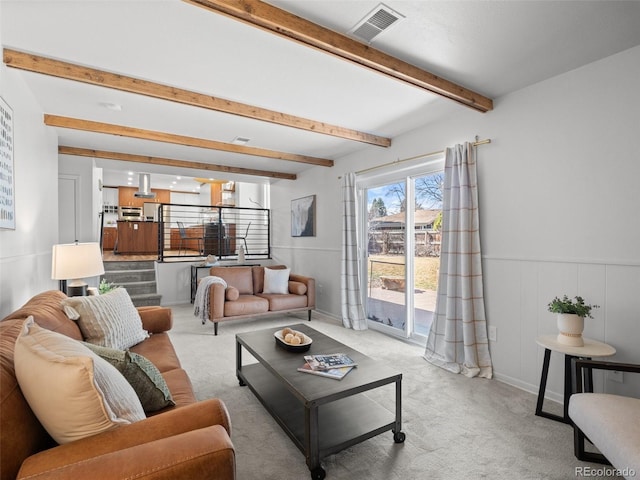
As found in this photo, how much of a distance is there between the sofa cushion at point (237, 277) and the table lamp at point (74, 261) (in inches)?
81.1

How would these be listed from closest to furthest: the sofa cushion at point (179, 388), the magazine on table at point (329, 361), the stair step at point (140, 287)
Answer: the sofa cushion at point (179, 388), the magazine on table at point (329, 361), the stair step at point (140, 287)

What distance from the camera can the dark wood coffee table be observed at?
1.74 m

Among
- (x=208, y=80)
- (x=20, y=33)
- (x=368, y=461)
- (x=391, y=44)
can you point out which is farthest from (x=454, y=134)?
(x=20, y=33)

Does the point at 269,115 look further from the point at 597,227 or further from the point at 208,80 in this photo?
the point at 597,227

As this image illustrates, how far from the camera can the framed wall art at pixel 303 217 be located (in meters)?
5.76

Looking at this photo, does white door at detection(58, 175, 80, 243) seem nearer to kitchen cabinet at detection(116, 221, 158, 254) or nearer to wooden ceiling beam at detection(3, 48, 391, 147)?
wooden ceiling beam at detection(3, 48, 391, 147)

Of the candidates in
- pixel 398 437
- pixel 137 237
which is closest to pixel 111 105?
pixel 398 437

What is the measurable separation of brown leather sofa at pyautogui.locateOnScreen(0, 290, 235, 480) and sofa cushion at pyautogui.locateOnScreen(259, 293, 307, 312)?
3466 mm

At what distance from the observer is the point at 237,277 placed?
501 cm

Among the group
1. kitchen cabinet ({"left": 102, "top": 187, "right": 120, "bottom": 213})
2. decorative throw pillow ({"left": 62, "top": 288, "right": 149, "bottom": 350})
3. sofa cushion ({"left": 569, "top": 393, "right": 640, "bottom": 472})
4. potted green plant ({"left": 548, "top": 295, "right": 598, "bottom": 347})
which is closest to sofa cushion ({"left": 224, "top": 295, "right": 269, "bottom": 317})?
decorative throw pillow ({"left": 62, "top": 288, "right": 149, "bottom": 350})

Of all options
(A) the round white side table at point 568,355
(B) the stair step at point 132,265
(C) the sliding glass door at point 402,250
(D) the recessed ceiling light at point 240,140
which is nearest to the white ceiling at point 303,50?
(D) the recessed ceiling light at point 240,140

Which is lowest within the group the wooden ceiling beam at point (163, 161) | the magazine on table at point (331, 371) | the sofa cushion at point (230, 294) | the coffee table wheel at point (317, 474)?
the coffee table wheel at point (317, 474)

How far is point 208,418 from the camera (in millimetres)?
1212

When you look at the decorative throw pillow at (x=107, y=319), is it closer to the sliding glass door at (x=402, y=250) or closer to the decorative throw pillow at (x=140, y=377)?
the decorative throw pillow at (x=140, y=377)
